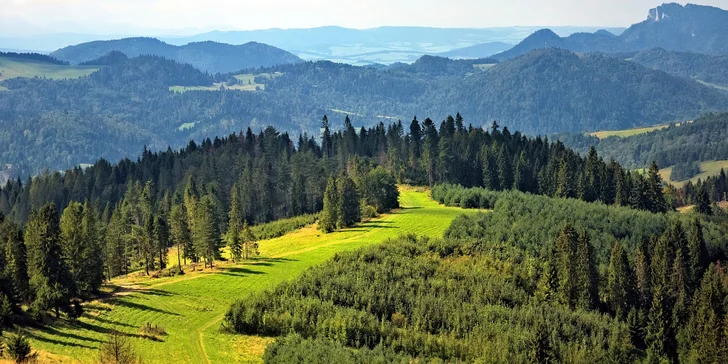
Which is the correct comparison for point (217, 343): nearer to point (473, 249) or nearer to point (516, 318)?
point (516, 318)

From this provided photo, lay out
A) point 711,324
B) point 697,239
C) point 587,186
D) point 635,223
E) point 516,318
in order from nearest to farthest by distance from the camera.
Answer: point 516,318, point 711,324, point 697,239, point 635,223, point 587,186

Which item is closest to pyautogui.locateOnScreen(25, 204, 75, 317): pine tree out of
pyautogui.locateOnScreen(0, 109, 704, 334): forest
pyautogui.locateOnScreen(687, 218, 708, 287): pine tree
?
pyautogui.locateOnScreen(0, 109, 704, 334): forest

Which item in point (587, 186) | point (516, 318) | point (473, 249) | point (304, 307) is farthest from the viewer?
point (587, 186)

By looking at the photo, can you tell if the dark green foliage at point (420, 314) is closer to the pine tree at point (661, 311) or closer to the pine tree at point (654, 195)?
the pine tree at point (661, 311)

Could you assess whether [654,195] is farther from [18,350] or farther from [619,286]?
[18,350]

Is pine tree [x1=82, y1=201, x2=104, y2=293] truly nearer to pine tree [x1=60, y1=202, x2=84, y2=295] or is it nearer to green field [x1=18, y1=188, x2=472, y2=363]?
pine tree [x1=60, y1=202, x2=84, y2=295]

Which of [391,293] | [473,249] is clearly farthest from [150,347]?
[473,249]
